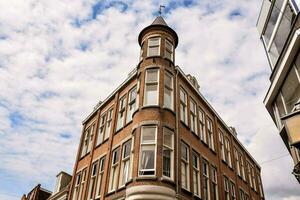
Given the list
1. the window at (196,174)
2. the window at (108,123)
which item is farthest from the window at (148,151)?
the window at (108,123)

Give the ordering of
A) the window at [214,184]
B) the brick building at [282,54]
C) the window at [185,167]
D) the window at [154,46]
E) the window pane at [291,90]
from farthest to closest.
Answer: the window at [214,184]
the window at [154,46]
the window at [185,167]
the window pane at [291,90]
the brick building at [282,54]

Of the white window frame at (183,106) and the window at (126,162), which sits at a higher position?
the white window frame at (183,106)

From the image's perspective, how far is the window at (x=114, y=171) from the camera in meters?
14.9

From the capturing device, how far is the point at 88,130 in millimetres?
22234

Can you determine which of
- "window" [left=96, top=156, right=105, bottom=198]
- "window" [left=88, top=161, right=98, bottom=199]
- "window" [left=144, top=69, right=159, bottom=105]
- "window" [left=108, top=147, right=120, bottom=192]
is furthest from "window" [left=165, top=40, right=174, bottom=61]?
"window" [left=88, top=161, right=98, bottom=199]

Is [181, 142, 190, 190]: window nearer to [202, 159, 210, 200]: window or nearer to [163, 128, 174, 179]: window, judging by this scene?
[163, 128, 174, 179]: window

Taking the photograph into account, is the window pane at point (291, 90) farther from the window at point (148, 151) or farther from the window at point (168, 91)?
the window at point (148, 151)

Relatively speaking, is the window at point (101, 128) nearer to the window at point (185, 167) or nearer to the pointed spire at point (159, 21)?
the window at point (185, 167)

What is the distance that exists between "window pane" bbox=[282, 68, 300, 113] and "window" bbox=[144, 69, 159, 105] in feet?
21.4

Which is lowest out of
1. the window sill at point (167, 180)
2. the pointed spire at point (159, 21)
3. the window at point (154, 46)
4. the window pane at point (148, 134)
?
the window sill at point (167, 180)

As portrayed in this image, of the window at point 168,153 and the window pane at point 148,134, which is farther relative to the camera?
the window pane at point 148,134

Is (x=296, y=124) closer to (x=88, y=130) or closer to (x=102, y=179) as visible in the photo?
(x=102, y=179)

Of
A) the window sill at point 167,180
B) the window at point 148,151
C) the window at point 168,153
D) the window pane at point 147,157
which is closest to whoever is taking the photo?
the window sill at point 167,180

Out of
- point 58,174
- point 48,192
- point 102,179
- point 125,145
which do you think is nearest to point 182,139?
point 125,145
